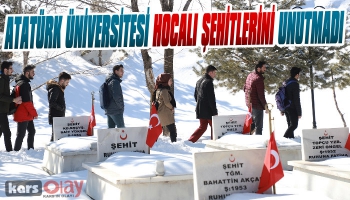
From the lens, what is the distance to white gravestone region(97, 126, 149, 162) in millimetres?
7900

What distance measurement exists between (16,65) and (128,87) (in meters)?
6.94

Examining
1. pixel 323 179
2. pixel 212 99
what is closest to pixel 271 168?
pixel 323 179

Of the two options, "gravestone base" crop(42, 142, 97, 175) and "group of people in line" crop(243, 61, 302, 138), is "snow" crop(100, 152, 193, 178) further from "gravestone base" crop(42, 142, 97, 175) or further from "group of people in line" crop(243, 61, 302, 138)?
"group of people in line" crop(243, 61, 302, 138)

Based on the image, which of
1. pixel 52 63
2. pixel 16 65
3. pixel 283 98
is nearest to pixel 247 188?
pixel 283 98

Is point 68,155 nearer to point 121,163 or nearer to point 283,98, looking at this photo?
point 121,163

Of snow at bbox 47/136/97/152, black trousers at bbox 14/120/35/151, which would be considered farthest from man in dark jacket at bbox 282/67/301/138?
black trousers at bbox 14/120/35/151

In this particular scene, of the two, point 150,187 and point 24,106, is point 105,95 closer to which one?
point 24,106

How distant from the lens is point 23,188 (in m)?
8.07

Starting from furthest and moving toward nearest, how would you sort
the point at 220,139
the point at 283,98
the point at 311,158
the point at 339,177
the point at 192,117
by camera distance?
the point at 192,117 → the point at 283,98 → the point at 220,139 → the point at 311,158 → the point at 339,177

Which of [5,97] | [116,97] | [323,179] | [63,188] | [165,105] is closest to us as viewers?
[323,179]

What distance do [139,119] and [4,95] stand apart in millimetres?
17639

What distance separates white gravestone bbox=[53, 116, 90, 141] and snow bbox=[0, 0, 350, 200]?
0.36 meters

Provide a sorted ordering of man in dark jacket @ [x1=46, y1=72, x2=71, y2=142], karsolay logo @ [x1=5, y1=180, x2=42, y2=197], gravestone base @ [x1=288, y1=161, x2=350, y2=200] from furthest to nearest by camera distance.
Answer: man in dark jacket @ [x1=46, y1=72, x2=71, y2=142]
karsolay logo @ [x1=5, y1=180, x2=42, y2=197]
gravestone base @ [x1=288, y1=161, x2=350, y2=200]

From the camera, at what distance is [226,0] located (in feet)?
69.3
